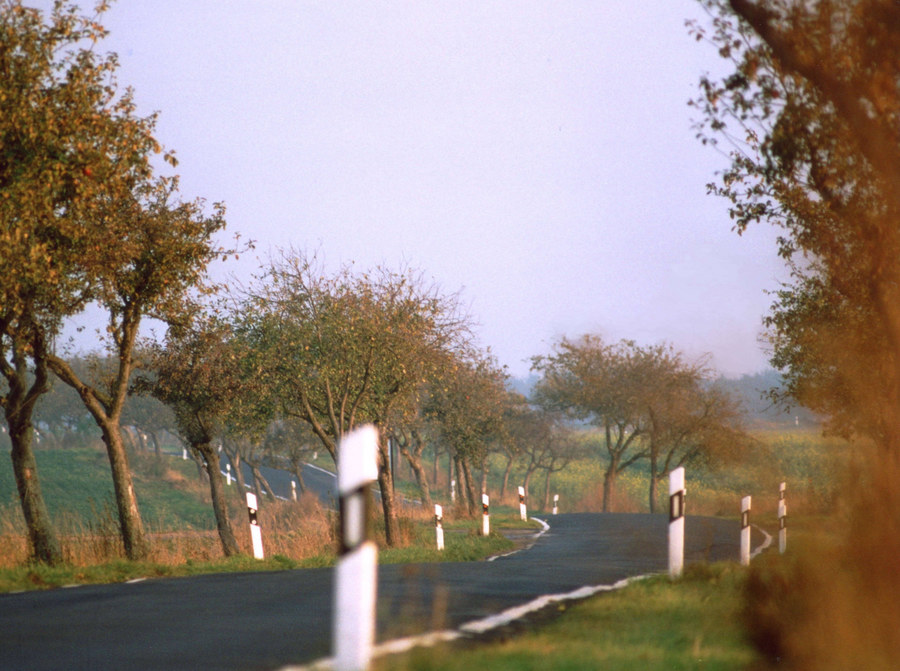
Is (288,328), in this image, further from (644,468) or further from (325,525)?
(644,468)

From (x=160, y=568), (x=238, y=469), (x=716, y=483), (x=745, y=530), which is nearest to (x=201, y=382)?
(x=160, y=568)

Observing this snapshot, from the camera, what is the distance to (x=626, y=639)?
6.42 m

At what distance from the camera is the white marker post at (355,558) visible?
142 inches

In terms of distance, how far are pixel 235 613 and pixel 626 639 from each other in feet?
10.3

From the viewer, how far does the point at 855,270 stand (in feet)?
47.7

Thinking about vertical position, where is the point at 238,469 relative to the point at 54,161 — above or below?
below

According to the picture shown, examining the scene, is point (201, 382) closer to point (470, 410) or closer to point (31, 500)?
point (31, 500)

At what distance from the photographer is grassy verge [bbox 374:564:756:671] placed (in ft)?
17.2

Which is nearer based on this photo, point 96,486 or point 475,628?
point 475,628

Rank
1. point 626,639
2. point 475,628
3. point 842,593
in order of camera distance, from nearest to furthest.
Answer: point 626,639 → point 842,593 → point 475,628

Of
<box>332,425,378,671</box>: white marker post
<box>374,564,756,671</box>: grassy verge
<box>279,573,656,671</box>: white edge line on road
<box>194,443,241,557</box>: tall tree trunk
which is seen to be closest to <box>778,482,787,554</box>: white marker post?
<box>279,573,656,671</box>: white edge line on road

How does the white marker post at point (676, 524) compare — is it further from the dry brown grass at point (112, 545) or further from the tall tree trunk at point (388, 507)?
the tall tree trunk at point (388, 507)

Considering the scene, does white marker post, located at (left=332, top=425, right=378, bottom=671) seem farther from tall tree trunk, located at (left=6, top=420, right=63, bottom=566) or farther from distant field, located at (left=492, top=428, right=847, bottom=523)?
tall tree trunk, located at (left=6, top=420, right=63, bottom=566)

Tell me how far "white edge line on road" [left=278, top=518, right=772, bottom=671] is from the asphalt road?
11cm
